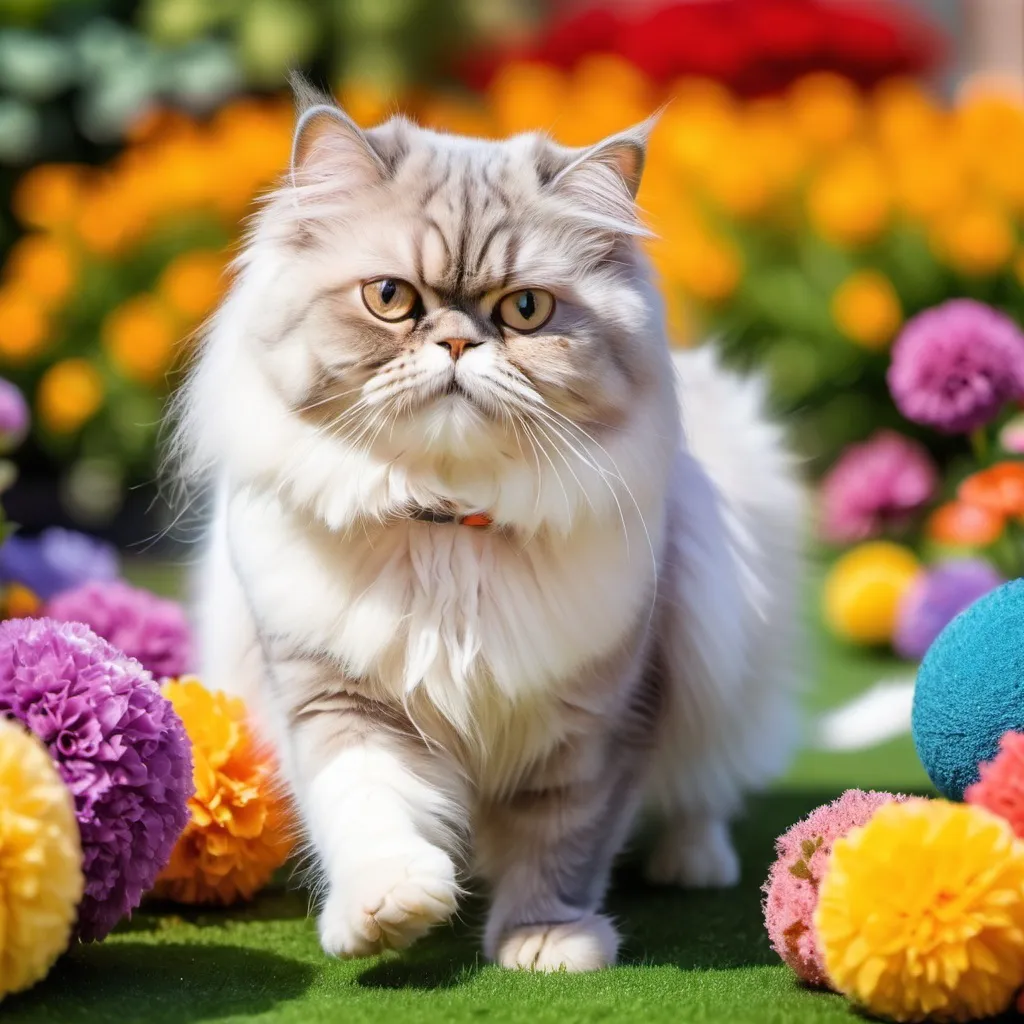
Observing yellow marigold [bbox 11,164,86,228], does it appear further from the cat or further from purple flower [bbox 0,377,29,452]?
the cat

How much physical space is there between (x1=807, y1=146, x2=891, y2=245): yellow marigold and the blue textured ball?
2744 millimetres

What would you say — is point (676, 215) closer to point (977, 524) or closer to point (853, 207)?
point (853, 207)

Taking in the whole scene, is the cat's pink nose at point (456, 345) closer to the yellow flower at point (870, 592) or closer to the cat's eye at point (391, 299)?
the cat's eye at point (391, 299)

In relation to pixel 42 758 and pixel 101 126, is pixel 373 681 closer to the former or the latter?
pixel 42 758

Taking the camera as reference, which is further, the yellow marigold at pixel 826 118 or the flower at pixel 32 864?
the yellow marigold at pixel 826 118

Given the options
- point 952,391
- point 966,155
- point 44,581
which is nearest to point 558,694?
point 952,391

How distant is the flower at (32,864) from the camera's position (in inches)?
55.6

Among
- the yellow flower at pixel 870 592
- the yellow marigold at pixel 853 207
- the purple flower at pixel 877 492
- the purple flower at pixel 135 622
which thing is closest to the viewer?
the purple flower at pixel 135 622

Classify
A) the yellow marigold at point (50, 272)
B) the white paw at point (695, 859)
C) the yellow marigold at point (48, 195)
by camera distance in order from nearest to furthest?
the white paw at point (695, 859) → the yellow marigold at point (50, 272) → the yellow marigold at point (48, 195)

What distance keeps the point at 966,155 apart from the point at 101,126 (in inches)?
139

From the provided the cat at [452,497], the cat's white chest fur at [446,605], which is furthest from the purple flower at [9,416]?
the cat's white chest fur at [446,605]

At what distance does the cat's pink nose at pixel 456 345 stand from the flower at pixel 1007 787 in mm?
791

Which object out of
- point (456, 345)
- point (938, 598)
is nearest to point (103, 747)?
point (456, 345)

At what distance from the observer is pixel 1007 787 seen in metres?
1.59
